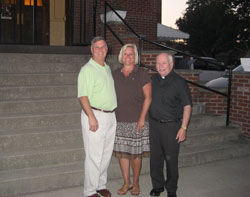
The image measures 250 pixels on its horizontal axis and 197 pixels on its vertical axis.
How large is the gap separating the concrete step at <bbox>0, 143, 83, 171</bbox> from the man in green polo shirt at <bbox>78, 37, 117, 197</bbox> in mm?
848

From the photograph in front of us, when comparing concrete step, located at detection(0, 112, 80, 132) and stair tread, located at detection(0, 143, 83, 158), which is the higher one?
concrete step, located at detection(0, 112, 80, 132)

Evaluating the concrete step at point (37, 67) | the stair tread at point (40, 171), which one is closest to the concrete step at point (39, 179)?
the stair tread at point (40, 171)

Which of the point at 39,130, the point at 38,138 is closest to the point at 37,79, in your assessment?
the point at 39,130

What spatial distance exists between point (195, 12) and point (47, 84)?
41.3 meters

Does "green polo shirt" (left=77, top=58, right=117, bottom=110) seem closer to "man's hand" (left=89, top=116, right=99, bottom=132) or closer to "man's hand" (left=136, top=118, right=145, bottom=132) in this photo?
"man's hand" (left=89, top=116, right=99, bottom=132)

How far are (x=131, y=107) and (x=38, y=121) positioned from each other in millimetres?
1784

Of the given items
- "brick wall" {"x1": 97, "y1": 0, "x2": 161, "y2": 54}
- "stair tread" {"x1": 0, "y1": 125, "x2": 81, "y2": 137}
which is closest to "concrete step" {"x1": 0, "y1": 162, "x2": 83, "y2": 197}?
"stair tread" {"x1": 0, "y1": 125, "x2": 81, "y2": 137}

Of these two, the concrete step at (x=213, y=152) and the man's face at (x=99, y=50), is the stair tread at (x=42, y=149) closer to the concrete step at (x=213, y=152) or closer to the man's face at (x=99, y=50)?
the man's face at (x=99, y=50)

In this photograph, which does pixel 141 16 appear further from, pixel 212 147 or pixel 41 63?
pixel 212 147

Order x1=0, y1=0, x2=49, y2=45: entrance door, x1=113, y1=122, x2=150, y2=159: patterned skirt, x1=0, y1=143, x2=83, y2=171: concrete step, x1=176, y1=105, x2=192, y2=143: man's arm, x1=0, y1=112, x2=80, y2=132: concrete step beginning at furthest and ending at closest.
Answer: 1. x1=0, y1=0, x2=49, y2=45: entrance door
2. x1=0, y1=112, x2=80, y2=132: concrete step
3. x1=0, y1=143, x2=83, y2=171: concrete step
4. x1=113, y1=122, x2=150, y2=159: patterned skirt
5. x1=176, y1=105, x2=192, y2=143: man's arm

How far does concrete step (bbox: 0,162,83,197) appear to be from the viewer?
12.4 feet

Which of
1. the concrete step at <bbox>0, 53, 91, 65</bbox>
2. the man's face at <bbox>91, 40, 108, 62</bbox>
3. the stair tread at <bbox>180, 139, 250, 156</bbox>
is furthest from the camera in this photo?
the concrete step at <bbox>0, 53, 91, 65</bbox>

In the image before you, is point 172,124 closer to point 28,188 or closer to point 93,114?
point 93,114

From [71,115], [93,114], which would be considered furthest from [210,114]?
[93,114]
